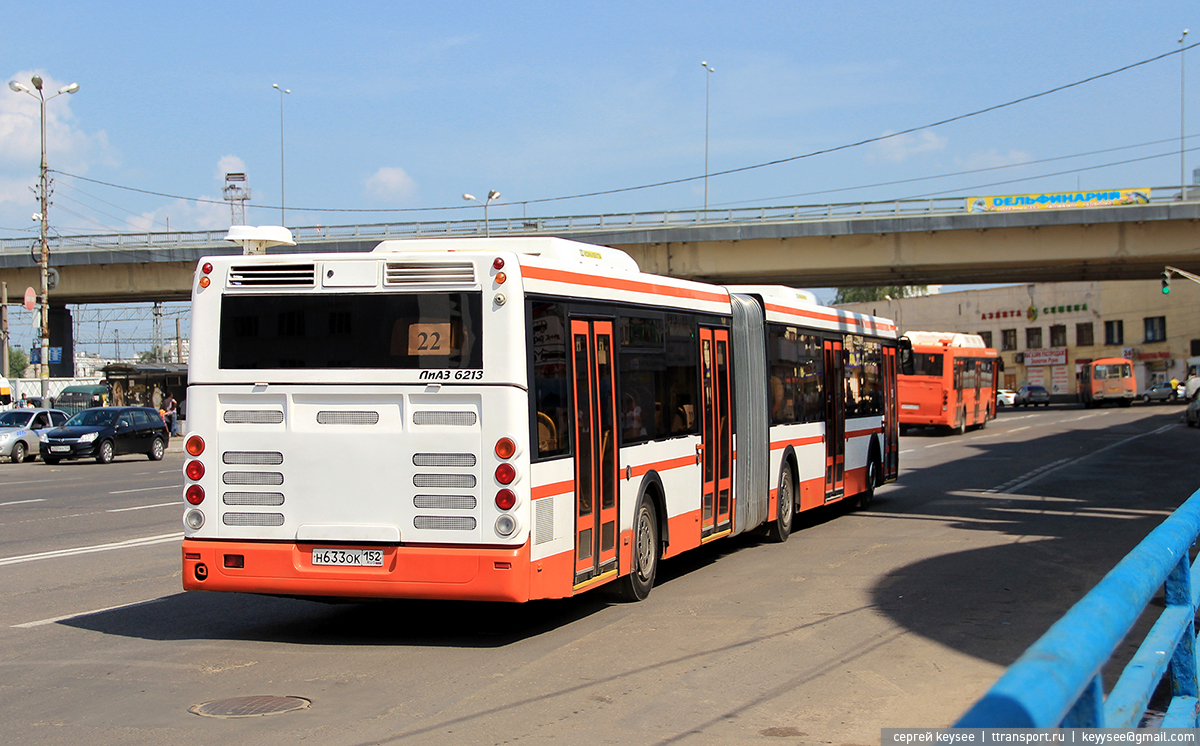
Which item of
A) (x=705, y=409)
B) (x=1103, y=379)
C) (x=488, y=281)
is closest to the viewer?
(x=488, y=281)

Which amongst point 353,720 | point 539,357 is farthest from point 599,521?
point 353,720

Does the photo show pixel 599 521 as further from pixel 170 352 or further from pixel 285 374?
pixel 170 352

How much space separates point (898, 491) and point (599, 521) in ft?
43.6

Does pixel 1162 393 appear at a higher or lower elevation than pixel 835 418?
lower

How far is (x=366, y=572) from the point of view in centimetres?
864

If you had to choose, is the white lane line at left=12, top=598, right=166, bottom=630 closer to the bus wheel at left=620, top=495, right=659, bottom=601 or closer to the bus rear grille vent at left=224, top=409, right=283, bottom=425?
the bus rear grille vent at left=224, top=409, right=283, bottom=425

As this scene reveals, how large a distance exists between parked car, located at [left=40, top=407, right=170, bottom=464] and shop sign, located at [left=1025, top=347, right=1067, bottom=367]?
3105 inches

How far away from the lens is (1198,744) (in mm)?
3713

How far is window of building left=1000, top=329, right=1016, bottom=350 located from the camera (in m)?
101

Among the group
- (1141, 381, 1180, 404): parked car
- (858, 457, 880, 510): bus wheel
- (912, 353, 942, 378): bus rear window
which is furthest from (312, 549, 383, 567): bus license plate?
(1141, 381, 1180, 404): parked car

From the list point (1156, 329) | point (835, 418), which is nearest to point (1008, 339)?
point (1156, 329)

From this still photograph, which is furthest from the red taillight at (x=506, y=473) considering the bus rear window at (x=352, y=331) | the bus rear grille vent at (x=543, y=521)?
the bus rear window at (x=352, y=331)

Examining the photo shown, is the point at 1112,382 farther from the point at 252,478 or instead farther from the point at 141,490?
the point at 252,478

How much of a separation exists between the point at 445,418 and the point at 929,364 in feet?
119
